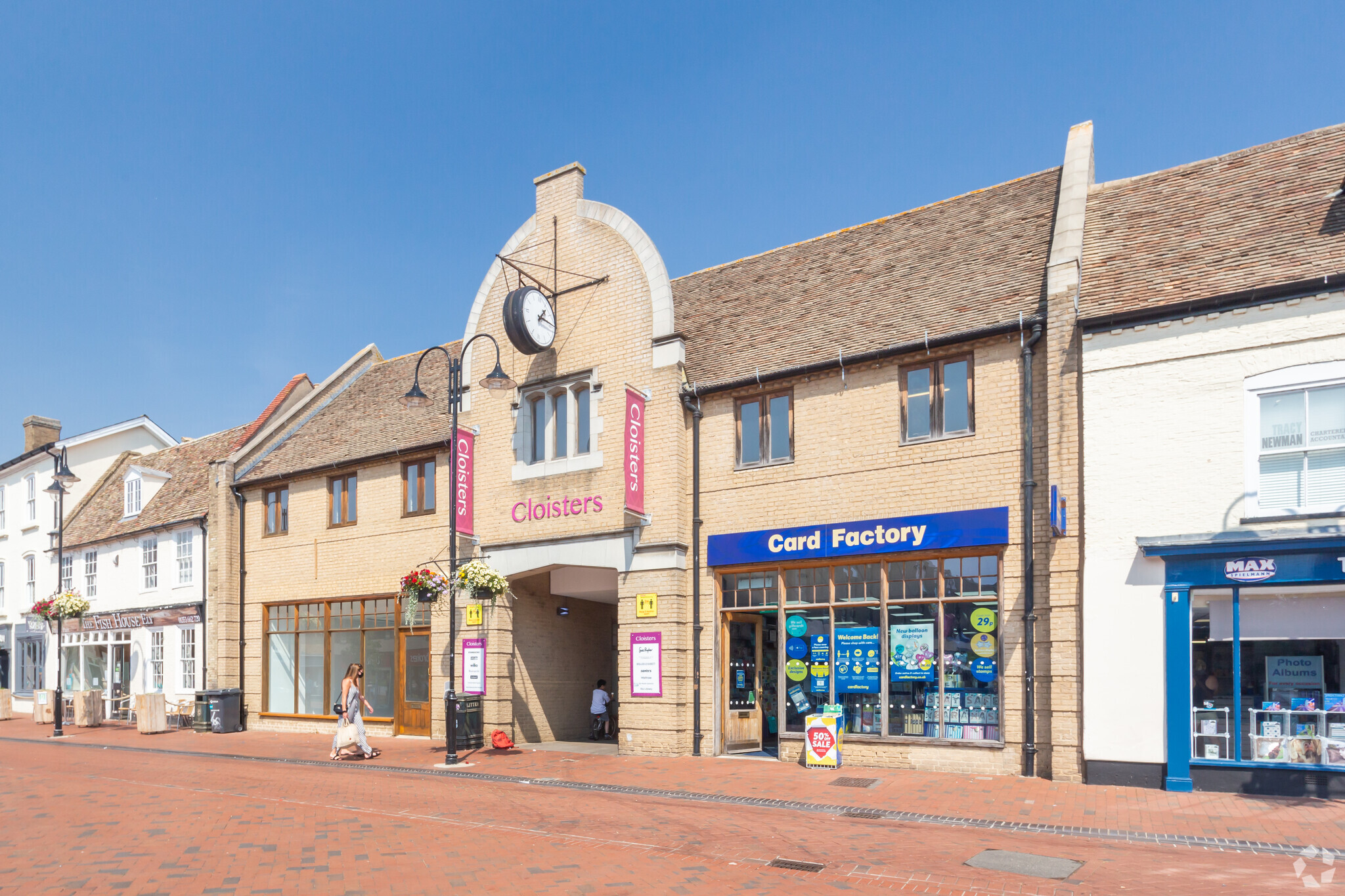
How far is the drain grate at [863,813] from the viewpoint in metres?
11.8

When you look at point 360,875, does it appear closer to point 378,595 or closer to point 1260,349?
point 1260,349

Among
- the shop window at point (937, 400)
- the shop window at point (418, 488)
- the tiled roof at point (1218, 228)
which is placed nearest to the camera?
the tiled roof at point (1218, 228)

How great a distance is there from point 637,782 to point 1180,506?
8218mm

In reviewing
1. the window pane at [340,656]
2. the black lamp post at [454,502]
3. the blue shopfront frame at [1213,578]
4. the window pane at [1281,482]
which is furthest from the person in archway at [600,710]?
the window pane at [1281,482]

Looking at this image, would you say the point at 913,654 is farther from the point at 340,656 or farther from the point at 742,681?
the point at 340,656

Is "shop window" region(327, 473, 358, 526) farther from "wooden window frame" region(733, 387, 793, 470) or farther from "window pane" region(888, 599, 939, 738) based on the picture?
"window pane" region(888, 599, 939, 738)

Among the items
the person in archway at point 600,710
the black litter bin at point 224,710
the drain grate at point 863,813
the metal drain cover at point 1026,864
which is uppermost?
the metal drain cover at point 1026,864

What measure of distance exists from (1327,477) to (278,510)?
22.2 m

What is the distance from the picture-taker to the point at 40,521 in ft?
116

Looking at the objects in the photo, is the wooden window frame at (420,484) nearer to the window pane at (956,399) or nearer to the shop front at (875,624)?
the shop front at (875,624)

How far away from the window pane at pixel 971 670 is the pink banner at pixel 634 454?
5570mm

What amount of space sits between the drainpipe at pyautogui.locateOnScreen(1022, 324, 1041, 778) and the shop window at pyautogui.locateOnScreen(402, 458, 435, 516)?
494 inches

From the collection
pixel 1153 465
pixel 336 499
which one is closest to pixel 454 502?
pixel 336 499

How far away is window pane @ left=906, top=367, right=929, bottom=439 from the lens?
51.9ft
